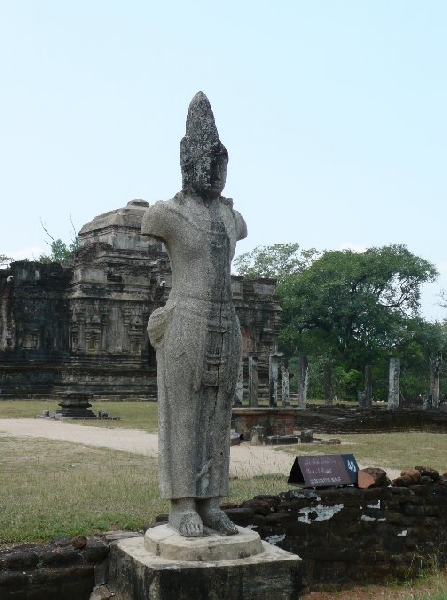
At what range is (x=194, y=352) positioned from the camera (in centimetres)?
453

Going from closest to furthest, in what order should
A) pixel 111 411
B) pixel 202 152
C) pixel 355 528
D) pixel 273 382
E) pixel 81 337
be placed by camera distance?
pixel 202 152 → pixel 355 528 → pixel 273 382 → pixel 111 411 → pixel 81 337

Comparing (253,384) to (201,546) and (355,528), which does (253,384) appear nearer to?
(355,528)

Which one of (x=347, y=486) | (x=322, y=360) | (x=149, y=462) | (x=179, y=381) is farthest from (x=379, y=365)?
(x=179, y=381)

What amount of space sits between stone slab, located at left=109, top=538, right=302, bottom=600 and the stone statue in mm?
275

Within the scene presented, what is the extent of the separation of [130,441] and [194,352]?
10331mm

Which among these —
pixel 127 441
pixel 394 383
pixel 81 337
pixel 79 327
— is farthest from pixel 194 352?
pixel 79 327

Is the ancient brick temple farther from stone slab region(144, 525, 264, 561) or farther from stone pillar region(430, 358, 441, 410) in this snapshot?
stone slab region(144, 525, 264, 561)

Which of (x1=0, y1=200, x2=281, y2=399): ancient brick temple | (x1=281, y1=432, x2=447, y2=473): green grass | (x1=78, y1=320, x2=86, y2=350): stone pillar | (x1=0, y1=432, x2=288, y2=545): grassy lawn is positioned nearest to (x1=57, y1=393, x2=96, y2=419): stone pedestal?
(x1=281, y1=432, x2=447, y2=473): green grass

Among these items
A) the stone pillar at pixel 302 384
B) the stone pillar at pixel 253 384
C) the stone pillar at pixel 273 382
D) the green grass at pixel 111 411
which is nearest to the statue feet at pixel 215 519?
the green grass at pixel 111 411

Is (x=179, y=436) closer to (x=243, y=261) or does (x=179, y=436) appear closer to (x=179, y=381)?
(x=179, y=381)

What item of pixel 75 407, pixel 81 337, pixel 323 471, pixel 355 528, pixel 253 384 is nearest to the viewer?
pixel 355 528

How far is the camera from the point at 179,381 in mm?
4551

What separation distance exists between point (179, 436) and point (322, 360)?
117 feet

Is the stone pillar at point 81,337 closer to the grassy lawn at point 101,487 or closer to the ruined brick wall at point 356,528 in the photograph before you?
the grassy lawn at point 101,487
